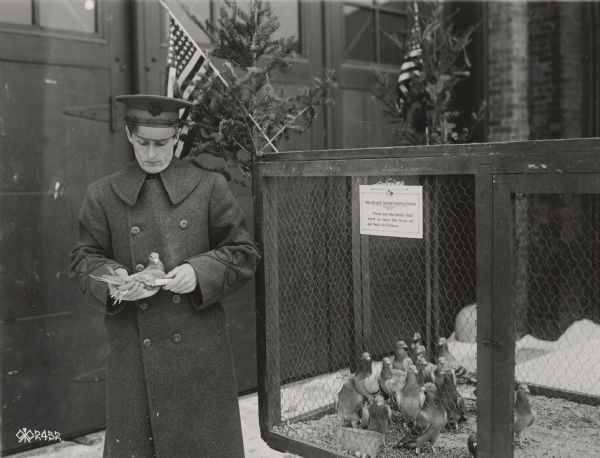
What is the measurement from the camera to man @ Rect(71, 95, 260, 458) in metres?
3.29

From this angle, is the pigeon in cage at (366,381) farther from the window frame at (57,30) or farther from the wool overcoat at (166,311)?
the window frame at (57,30)

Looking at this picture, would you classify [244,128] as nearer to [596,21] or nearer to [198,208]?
[198,208]

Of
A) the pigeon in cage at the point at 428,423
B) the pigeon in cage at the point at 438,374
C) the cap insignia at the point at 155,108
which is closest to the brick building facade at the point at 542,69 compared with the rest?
the pigeon in cage at the point at 438,374

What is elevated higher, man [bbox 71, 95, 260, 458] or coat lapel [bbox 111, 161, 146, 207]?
coat lapel [bbox 111, 161, 146, 207]

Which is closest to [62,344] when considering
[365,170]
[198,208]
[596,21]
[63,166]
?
[63,166]

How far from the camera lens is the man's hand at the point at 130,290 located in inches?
122

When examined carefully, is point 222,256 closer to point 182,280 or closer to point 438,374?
point 182,280

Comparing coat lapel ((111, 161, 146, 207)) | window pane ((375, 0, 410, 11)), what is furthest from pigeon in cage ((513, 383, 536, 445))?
window pane ((375, 0, 410, 11))

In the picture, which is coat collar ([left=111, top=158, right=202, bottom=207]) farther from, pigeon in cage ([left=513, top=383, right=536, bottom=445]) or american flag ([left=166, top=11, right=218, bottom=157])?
pigeon in cage ([left=513, top=383, right=536, bottom=445])

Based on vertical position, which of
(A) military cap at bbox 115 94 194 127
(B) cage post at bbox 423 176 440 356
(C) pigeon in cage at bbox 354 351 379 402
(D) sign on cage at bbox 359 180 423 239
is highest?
(A) military cap at bbox 115 94 194 127

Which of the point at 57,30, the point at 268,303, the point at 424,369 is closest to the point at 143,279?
the point at 268,303

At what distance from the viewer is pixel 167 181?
340 cm

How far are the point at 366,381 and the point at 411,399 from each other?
0.35m

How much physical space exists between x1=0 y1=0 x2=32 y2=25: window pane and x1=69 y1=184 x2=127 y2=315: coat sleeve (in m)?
1.81
